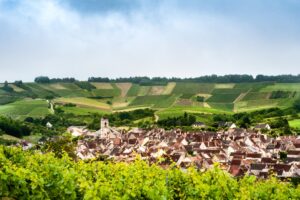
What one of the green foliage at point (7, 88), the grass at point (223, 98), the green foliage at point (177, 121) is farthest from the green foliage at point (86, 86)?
the green foliage at point (177, 121)

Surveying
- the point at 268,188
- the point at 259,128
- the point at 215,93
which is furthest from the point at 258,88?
the point at 268,188

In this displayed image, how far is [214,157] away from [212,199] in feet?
155

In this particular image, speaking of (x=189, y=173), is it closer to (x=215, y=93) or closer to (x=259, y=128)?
(x=259, y=128)

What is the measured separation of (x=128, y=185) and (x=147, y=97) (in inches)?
5315

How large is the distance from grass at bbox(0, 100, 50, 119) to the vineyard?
100294mm

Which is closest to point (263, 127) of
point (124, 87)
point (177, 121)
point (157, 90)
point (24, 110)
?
point (177, 121)

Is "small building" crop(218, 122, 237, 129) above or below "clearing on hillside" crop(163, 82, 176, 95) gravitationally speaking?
below

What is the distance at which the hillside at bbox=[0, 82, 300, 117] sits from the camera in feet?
400

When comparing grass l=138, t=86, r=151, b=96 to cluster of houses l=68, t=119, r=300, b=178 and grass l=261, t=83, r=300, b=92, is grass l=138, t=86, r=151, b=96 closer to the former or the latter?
grass l=261, t=83, r=300, b=92

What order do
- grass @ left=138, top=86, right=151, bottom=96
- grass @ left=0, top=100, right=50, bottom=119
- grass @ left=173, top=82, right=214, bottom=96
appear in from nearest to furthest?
grass @ left=0, top=100, right=50, bottom=119, grass @ left=173, top=82, right=214, bottom=96, grass @ left=138, top=86, right=151, bottom=96

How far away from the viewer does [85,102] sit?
452 ft

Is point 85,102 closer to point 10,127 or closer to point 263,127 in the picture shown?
point 10,127

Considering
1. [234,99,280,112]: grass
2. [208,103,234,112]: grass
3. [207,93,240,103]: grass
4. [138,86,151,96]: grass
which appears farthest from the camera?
[138,86,151,96]: grass

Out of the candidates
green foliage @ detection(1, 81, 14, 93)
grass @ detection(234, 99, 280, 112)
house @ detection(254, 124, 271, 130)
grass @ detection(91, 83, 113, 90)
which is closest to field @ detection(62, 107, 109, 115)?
green foliage @ detection(1, 81, 14, 93)
